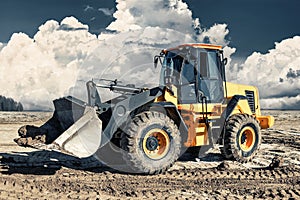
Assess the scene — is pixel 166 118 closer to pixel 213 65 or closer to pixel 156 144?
pixel 156 144

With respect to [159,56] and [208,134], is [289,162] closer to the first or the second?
[208,134]

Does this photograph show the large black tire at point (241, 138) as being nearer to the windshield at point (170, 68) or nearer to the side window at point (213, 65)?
the side window at point (213, 65)

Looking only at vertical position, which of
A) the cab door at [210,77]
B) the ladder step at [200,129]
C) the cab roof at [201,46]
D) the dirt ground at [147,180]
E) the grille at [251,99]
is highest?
the cab roof at [201,46]

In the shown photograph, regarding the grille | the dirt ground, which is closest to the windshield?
the dirt ground

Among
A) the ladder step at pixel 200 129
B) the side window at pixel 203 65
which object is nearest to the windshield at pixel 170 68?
the side window at pixel 203 65

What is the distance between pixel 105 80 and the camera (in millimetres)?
8344

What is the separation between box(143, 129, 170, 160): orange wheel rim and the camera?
7.26 metres

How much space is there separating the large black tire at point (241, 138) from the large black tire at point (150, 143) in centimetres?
180

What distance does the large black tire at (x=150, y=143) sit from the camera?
7012 millimetres

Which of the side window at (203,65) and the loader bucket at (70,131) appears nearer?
the loader bucket at (70,131)

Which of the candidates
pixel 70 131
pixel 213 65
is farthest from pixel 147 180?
pixel 213 65

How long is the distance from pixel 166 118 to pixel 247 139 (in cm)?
301

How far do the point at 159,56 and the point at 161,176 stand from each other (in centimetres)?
332

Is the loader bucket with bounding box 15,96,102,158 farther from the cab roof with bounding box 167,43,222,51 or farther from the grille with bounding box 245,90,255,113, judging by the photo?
the grille with bounding box 245,90,255,113
